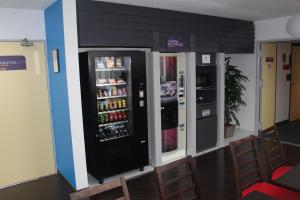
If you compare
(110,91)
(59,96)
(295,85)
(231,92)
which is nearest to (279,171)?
(110,91)

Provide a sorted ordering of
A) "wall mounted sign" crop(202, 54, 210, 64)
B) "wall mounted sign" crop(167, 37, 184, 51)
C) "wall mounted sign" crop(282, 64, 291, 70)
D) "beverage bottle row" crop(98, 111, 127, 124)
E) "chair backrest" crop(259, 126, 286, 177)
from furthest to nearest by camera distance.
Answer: "wall mounted sign" crop(282, 64, 291, 70)
"wall mounted sign" crop(202, 54, 210, 64)
"wall mounted sign" crop(167, 37, 184, 51)
"beverage bottle row" crop(98, 111, 127, 124)
"chair backrest" crop(259, 126, 286, 177)

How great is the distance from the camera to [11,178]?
11.7 ft

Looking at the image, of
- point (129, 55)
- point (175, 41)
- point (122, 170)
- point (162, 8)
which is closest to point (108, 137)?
point (122, 170)

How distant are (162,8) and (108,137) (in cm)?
203

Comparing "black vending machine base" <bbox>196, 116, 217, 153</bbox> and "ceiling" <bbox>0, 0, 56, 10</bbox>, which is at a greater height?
"ceiling" <bbox>0, 0, 56, 10</bbox>

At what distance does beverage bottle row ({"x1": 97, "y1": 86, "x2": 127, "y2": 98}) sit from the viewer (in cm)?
354

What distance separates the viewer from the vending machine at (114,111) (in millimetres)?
3367

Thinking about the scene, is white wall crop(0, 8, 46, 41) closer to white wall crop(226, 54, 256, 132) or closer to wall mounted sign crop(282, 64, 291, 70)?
white wall crop(226, 54, 256, 132)

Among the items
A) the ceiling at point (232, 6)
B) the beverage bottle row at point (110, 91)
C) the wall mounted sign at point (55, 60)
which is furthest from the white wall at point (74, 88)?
the ceiling at point (232, 6)

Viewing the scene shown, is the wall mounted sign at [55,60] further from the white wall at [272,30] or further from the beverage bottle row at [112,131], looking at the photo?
the white wall at [272,30]

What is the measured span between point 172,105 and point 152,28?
4.17 ft

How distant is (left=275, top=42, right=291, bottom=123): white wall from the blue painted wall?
4823mm

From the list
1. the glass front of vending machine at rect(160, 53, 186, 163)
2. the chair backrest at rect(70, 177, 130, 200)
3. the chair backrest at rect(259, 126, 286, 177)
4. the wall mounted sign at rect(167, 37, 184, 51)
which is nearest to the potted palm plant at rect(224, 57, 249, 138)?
the glass front of vending machine at rect(160, 53, 186, 163)

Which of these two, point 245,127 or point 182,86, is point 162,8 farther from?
point 245,127
